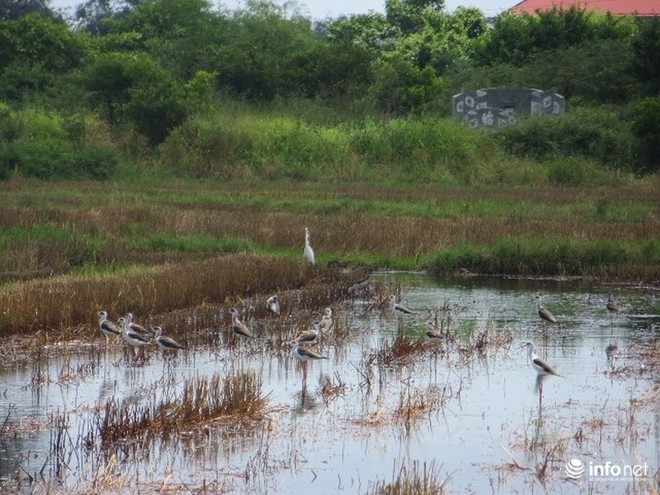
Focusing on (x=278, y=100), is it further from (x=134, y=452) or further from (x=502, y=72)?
(x=134, y=452)

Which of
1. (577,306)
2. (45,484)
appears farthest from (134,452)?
(577,306)

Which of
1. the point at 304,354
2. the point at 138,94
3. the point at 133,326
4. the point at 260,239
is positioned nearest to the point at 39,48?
the point at 138,94

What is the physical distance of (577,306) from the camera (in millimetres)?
15438

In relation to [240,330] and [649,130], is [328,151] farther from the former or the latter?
[240,330]

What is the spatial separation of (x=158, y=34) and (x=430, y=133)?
2157 centimetres

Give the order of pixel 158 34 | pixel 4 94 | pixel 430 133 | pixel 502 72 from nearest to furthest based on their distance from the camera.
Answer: pixel 430 133, pixel 4 94, pixel 502 72, pixel 158 34

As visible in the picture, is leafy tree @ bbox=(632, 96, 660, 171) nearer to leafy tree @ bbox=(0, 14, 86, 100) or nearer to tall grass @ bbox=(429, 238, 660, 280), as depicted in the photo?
tall grass @ bbox=(429, 238, 660, 280)

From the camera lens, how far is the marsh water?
8.13m

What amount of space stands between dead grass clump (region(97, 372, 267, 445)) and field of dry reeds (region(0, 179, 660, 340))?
3.36 m

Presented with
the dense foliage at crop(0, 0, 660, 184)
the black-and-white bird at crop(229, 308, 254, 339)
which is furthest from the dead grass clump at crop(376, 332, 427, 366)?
the dense foliage at crop(0, 0, 660, 184)

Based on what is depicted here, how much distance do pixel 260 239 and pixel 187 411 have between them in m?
10.9

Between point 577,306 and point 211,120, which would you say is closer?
point 577,306

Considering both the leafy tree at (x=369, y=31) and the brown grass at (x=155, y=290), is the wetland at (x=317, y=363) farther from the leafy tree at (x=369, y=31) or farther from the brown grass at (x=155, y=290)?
the leafy tree at (x=369, y=31)
